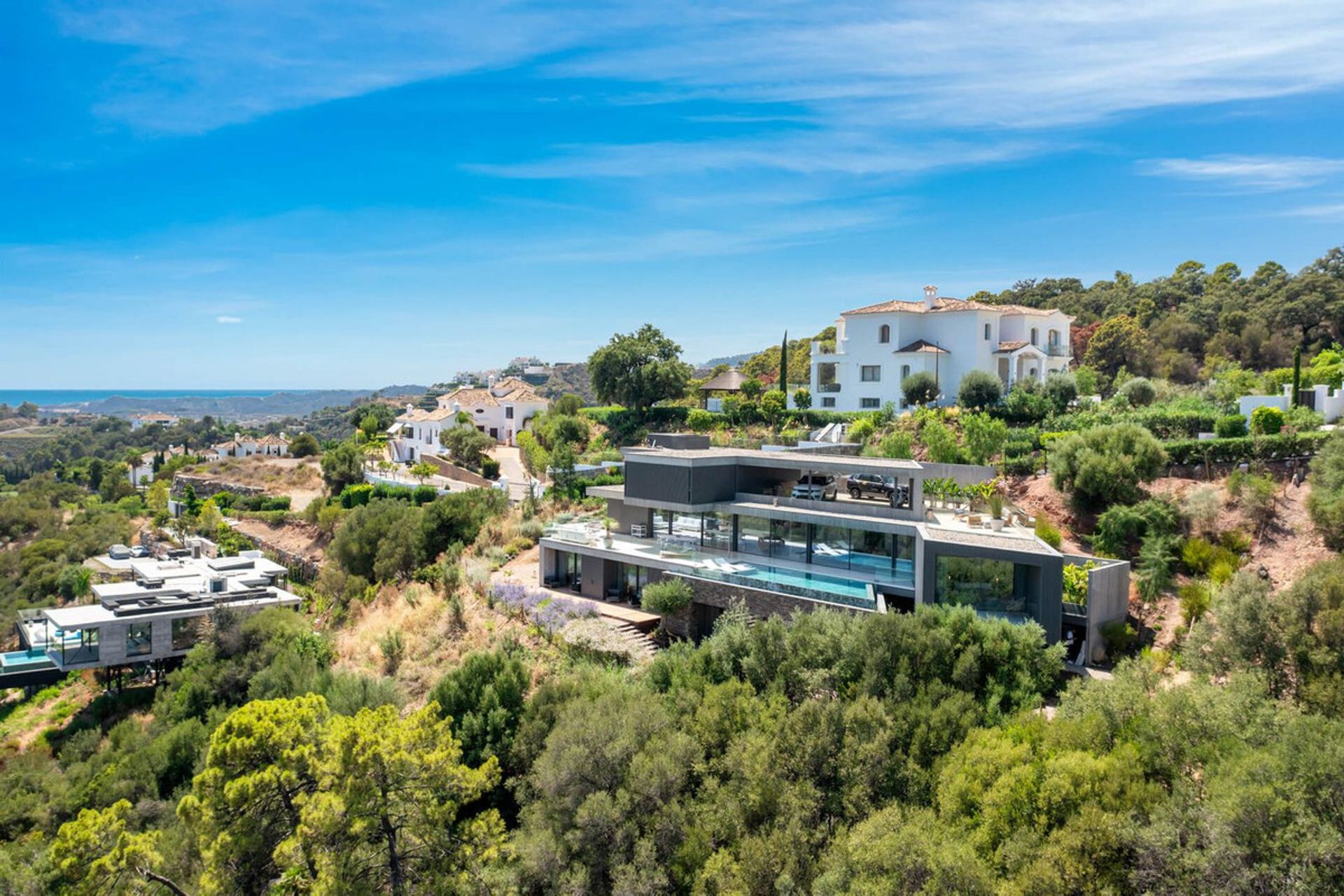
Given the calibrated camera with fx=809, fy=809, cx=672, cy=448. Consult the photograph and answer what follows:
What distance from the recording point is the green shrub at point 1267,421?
2572 centimetres

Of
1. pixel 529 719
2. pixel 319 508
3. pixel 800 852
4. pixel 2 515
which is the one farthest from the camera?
pixel 2 515

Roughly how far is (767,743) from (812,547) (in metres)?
8.36

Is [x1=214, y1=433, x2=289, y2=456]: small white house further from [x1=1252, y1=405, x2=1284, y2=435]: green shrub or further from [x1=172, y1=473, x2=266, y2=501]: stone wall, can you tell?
[x1=1252, y1=405, x2=1284, y2=435]: green shrub

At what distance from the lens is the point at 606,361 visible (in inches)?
1849

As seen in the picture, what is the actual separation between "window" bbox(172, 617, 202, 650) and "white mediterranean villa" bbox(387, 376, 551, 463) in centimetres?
2705

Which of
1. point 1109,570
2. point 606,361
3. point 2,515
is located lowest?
point 2,515

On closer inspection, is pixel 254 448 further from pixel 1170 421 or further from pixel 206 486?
pixel 1170 421

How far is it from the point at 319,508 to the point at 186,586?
13218 mm

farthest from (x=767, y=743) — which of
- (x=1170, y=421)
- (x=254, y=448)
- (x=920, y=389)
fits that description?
(x=254, y=448)

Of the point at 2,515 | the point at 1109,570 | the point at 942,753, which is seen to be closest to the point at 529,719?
the point at 942,753

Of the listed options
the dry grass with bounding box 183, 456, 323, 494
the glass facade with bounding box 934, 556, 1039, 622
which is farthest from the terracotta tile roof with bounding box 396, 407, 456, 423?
the glass facade with bounding box 934, 556, 1039, 622

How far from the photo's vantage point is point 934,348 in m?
41.2

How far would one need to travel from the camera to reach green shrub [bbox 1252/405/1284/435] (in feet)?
84.4

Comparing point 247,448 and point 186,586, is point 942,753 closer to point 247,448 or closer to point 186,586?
point 186,586
